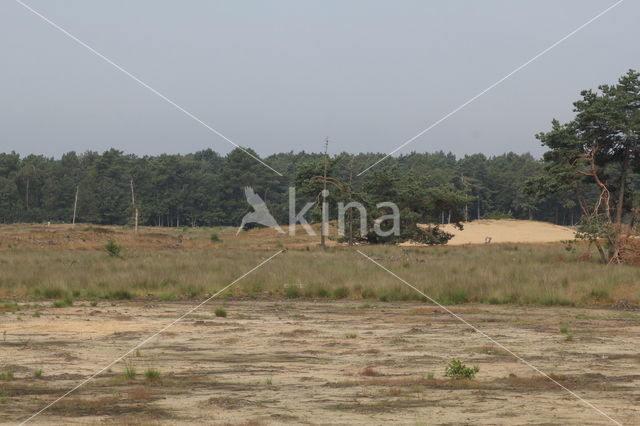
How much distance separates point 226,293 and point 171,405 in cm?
1640

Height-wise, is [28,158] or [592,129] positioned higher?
[28,158]

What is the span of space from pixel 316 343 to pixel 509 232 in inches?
3374

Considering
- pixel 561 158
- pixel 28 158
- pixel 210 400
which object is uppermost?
→ pixel 28 158

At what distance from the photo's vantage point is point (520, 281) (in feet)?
88.0

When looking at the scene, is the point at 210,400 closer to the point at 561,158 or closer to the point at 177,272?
the point at 177,272

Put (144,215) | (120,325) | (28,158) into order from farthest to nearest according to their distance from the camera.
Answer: (28,158), (144,215), (120,325)

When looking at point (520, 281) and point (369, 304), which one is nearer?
point (369, 304)

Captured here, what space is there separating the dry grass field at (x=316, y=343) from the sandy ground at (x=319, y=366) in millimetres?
47

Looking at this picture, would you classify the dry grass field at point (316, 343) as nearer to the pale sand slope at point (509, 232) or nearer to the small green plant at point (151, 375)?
the small green plant at point (151, 375)

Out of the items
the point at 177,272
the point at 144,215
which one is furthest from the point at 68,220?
the point at 177,272

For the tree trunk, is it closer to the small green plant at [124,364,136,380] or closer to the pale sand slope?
the small green plant at [124,364,136,380]

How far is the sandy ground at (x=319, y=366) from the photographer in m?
10.0

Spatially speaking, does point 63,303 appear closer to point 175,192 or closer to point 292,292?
point 292,292

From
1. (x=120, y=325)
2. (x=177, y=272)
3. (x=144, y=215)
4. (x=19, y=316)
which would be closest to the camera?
(x=120, y=325)
